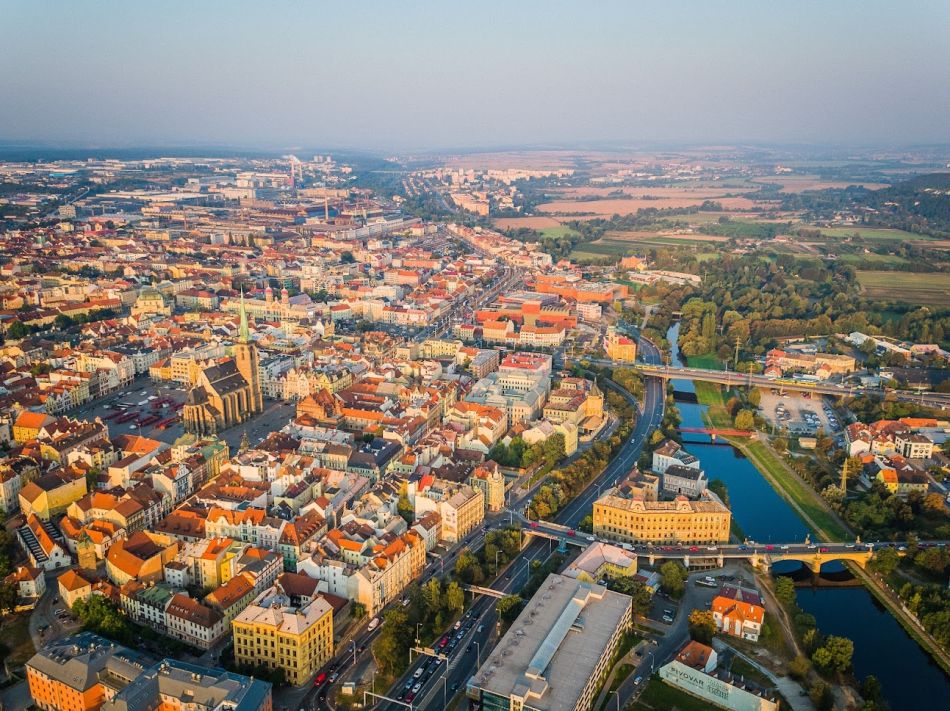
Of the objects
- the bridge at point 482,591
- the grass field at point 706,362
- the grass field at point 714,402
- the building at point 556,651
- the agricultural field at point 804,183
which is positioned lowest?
the grass field at point 714,402

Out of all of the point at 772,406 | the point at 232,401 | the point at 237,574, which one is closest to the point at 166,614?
the point at 237,574

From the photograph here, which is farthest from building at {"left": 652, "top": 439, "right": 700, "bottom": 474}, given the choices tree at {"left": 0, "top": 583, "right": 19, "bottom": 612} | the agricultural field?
the agricultural field

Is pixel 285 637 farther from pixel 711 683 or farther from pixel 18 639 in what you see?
pixel 711 683

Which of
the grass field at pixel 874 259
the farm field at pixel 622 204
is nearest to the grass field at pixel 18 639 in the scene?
the grass field at pixel 874 259

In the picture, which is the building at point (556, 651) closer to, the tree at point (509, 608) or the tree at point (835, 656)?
the tree at point (509, 608)

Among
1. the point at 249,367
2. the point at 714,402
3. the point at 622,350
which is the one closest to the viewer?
the point at 249,367

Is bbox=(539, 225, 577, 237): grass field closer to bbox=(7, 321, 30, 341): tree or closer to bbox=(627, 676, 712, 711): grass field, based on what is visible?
bbox=(7, 321, 30, 341): tree

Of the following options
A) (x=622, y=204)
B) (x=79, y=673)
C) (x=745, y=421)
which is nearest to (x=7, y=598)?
(x=79, y=673)
